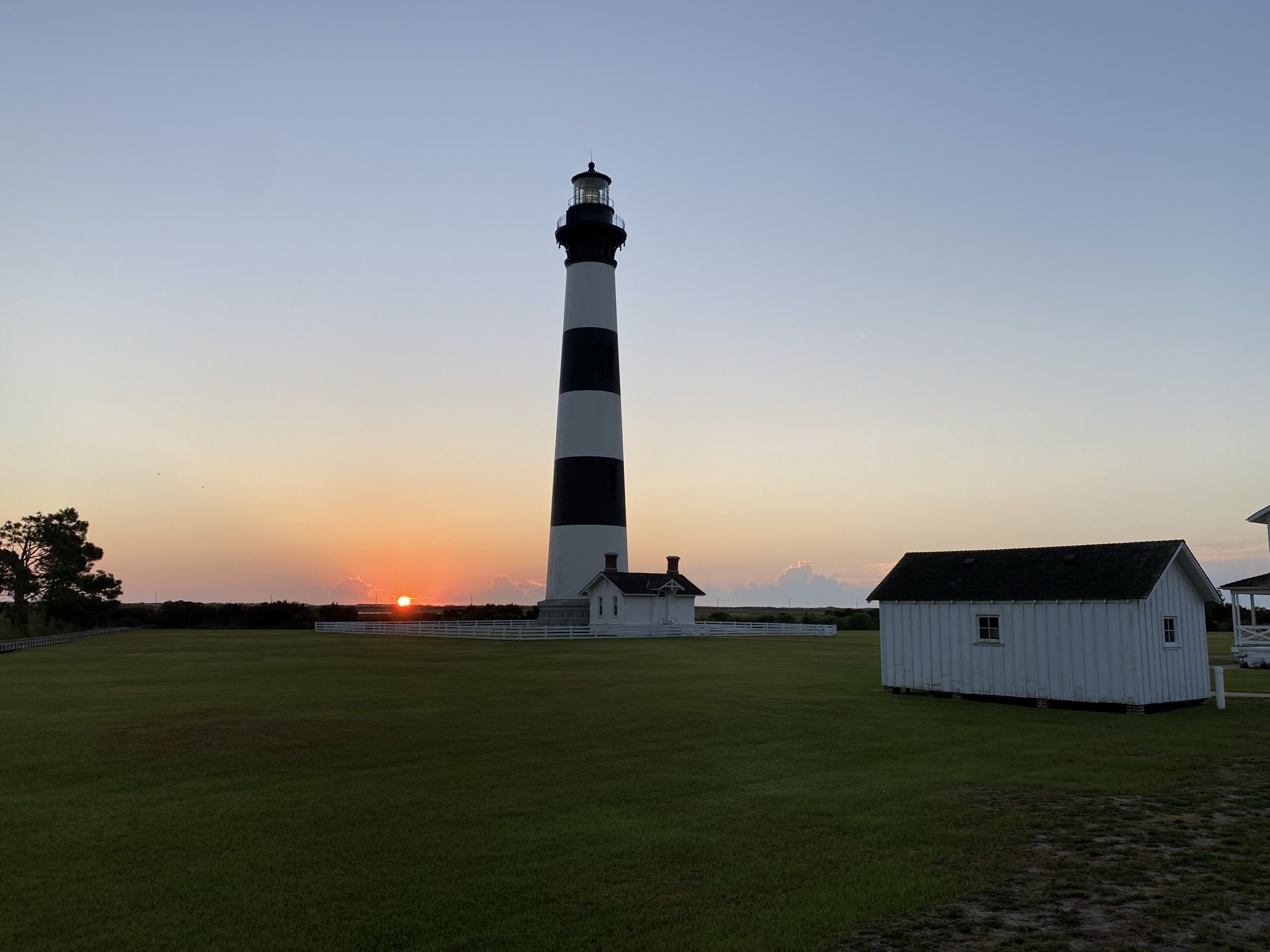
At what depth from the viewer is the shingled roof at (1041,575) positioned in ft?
63.5

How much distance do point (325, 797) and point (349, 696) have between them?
426 inches

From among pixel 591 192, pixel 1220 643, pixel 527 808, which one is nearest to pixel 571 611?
pixel 591 192

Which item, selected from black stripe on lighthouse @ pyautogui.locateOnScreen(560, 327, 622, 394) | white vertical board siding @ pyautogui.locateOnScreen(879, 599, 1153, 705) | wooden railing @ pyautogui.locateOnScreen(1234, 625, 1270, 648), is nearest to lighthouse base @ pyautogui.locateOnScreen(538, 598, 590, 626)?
black stripe on lighthouse @ pyautogui.locateOnScreen(560, 327, 622, 394)

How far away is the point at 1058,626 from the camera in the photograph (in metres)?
19.8

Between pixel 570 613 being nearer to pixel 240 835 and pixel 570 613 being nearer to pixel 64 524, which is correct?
pixel 64 524

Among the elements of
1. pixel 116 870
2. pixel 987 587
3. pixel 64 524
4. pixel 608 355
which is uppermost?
pixel 608 355

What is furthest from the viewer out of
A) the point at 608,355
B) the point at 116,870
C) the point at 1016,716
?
the point at 608,355

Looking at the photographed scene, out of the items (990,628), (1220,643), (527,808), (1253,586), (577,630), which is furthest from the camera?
(577,630)

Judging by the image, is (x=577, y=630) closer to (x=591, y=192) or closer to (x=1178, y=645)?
(x=591, y=192)

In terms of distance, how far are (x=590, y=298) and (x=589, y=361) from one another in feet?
12.5

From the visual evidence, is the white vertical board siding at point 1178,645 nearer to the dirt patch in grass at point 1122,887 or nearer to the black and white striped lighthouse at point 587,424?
the dirt patch in grass at point 1122,887

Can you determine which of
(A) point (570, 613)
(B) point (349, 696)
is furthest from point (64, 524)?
(B) point (349, 696)

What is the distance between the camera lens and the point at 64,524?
213 ft

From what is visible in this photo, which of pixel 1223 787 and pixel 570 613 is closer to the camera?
pixel 1223 787
